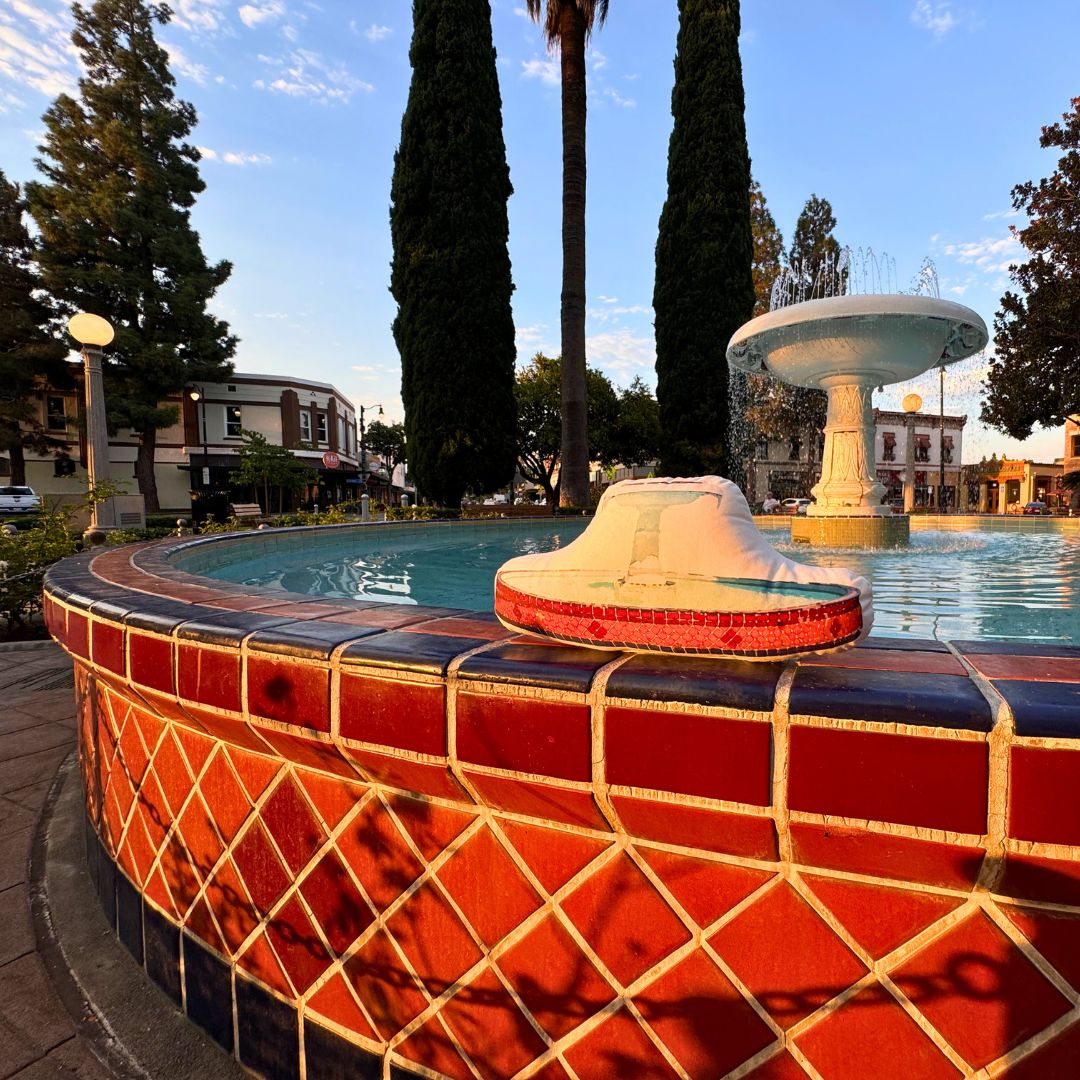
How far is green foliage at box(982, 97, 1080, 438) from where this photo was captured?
16594 millimetres

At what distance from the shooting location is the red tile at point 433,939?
1.07m

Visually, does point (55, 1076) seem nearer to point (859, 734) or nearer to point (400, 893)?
point (400, 893)

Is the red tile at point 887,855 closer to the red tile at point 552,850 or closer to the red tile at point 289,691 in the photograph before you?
the red tile at point 552,850

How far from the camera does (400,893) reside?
112cm

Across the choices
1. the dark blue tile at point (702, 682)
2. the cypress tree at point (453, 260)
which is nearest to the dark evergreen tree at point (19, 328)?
the cypress tree at point (453, 260)

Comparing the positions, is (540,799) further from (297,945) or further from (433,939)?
(297,945)

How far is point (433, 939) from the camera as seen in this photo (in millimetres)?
1094

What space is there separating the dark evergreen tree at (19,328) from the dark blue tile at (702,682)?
102ft

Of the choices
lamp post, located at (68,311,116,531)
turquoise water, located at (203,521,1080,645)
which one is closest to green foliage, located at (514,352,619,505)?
turquoise water, located at (203,521,1080,645)

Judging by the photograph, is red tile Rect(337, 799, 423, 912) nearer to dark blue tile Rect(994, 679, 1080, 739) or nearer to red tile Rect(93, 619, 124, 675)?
red tile Rect(93, 619, 124, 675)

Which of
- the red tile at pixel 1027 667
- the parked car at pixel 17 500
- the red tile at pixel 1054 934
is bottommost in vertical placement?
the red tile at pixel 1054 934

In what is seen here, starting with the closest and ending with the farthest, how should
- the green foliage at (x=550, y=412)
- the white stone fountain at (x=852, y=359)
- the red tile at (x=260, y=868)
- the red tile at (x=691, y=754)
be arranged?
the red tile at (x=691, y=754) < the red tile at (x=260, y=868) < the white stone fountain at (x=852, y=359) < the green foliage at (x=550, y=412)

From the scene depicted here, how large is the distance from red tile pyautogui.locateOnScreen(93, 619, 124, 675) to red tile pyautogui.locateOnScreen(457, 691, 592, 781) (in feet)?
3.09

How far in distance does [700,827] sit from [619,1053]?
455mm
